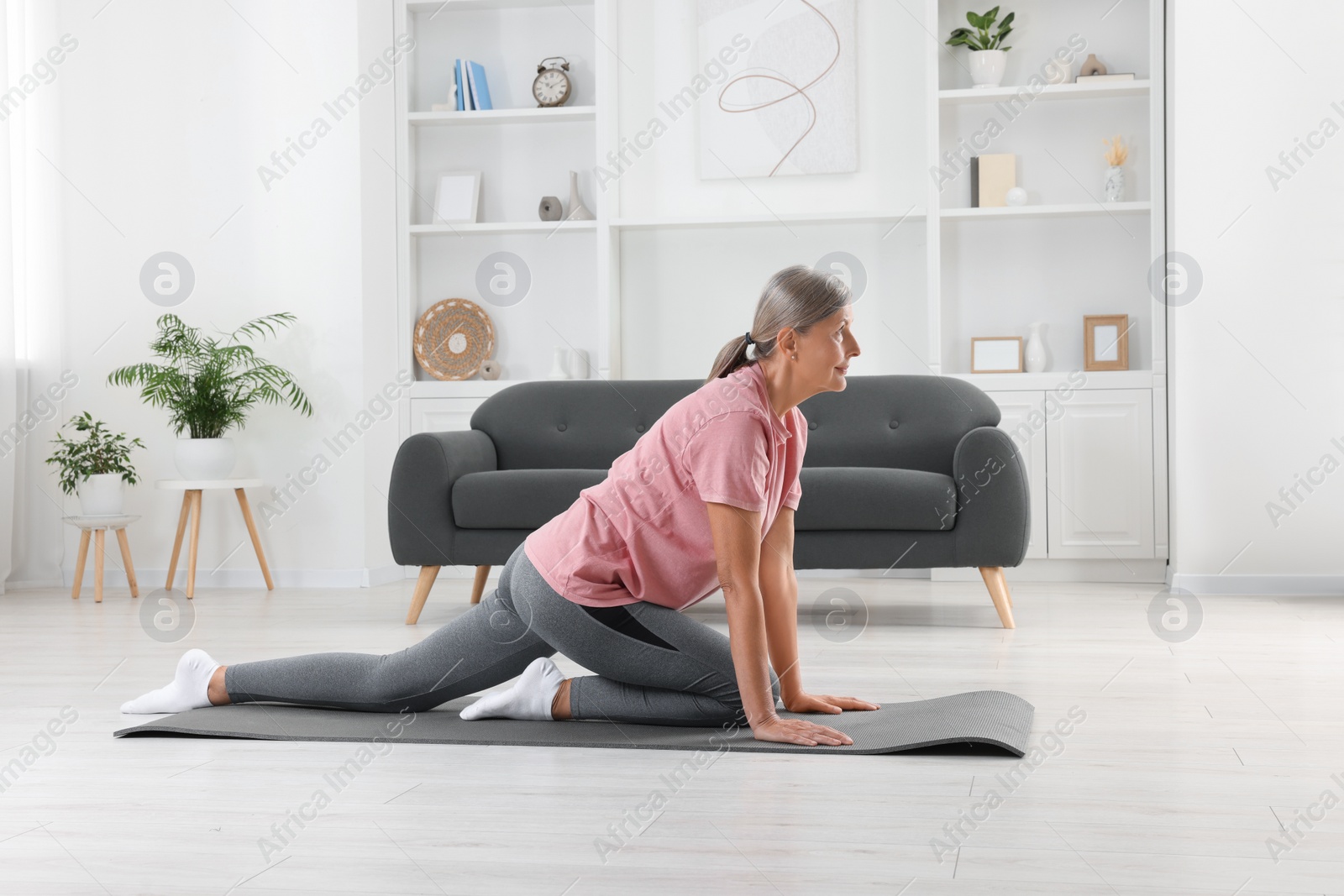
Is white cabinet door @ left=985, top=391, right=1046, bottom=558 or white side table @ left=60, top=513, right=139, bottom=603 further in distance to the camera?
white cabinet door @ left=985, top=391, right=1046, bottom=558

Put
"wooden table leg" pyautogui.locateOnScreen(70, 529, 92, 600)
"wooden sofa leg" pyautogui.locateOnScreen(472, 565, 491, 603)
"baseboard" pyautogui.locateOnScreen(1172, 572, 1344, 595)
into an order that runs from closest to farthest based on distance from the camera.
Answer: "wooden sofa leg" pyautogui.locateOnScreen(472, 565, 491, 603) → "baseboard" pyautogui.locateOnScreen(1172, 572, 1344, 595) → "wooden table leg" pyautogui.locateOnScreen(70, 529, 92, 600)

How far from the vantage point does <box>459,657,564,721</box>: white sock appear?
2078 mm

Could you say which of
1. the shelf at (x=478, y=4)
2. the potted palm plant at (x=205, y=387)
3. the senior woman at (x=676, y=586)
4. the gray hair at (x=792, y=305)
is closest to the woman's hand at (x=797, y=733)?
the senior woman at (x=676, y=586)

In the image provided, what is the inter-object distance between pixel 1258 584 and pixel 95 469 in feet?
13.2

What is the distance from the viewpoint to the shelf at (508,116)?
15.6 feet

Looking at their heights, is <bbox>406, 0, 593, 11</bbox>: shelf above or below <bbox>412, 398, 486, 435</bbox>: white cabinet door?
above

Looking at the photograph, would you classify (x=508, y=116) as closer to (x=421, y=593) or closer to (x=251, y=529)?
(x=251, y=529)

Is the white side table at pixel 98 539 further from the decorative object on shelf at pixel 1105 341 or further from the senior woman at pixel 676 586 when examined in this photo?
the decorative object on shelf at pixel 1105 341

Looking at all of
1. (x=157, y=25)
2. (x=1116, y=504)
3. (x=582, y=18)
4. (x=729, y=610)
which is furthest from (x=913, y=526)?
(x=157, y=25)

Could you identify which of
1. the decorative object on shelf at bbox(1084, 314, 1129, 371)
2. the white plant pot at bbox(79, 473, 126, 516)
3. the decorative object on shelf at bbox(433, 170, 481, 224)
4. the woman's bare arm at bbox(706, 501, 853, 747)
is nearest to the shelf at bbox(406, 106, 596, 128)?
the decorative object on shelf at bbox(433, 170, 481, 224)

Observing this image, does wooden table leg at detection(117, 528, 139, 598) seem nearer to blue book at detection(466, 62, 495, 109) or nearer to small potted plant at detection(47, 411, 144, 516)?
small potted plant at detection(47, 411, 144, 516)

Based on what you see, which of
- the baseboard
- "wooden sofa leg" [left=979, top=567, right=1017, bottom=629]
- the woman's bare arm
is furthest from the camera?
the baseboard

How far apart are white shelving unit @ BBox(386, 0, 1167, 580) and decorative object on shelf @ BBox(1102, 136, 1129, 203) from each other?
4cm

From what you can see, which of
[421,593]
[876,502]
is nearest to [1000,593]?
[876,502]
